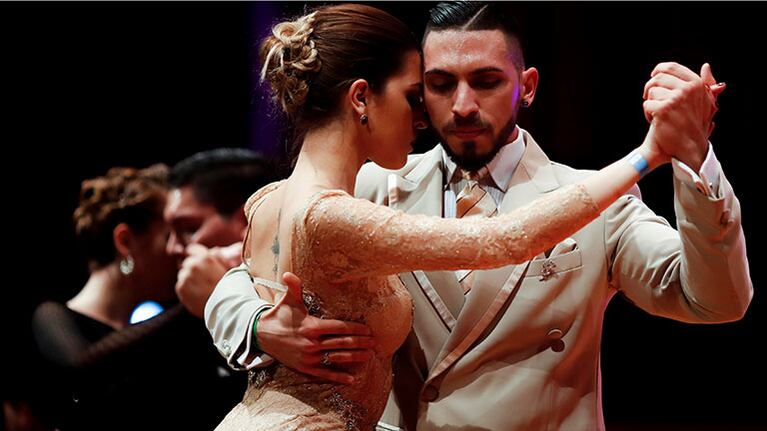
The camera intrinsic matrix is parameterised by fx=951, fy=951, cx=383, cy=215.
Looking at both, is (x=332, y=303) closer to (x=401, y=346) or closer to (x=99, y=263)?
(x=401, y=346)

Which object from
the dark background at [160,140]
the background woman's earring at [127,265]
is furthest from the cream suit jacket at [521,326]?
the dark background at [160,140]

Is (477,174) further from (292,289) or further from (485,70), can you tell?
(292,289)

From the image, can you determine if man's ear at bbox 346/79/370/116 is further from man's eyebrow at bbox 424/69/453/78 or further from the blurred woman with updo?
the blurred woman with updo

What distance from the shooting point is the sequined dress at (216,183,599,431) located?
6.02 ft

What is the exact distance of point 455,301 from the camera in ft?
7.30

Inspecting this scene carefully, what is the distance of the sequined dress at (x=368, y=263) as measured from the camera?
1.84 metres

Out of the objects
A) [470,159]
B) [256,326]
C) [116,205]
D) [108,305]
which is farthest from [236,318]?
[116,205]

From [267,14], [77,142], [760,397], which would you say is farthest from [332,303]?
[760,397]

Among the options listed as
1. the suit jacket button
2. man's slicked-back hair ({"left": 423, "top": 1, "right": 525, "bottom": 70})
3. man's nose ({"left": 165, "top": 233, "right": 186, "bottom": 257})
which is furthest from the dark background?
the suit jacket button

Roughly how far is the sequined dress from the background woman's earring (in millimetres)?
1731

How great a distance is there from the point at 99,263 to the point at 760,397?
3.42 m

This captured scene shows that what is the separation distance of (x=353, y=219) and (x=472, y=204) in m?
0.51

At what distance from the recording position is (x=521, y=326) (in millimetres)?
2162

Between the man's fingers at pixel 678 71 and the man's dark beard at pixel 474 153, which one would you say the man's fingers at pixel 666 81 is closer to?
the man's fingers at pixel 678 71
